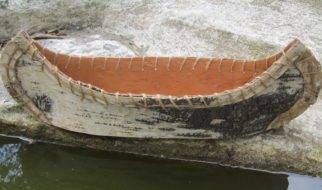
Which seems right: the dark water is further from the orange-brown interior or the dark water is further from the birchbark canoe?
the orange-brown interior

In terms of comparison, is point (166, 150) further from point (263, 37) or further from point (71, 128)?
point (263, 37)

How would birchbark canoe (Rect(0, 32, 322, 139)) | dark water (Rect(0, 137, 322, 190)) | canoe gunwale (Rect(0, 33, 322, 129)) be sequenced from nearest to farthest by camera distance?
canoe gunwale (Rect(0, 33, 322, 129)), birchbark canoe (Rect(0, 32, 322, 139)), dark water (Rect(0, 137, 322, 190))

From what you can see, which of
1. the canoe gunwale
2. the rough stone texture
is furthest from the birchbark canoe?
the rough stone texture

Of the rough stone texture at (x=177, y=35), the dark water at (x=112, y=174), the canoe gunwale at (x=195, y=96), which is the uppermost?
the canoe gunwale at (x=195, y=96)

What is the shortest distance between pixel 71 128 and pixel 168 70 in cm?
81

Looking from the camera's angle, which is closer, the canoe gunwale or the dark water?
the canoe gunwale

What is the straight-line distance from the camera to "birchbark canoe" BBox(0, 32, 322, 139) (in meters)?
3.65

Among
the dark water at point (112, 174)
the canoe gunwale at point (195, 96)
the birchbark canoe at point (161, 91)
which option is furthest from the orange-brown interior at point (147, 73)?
the dark water at point (112, 174)

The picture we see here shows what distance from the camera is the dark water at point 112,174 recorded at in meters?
3.88

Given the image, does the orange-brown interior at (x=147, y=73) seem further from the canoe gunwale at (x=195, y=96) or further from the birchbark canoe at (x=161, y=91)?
the canoe gunwale at (x=195, y=96)

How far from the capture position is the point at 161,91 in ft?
13.8

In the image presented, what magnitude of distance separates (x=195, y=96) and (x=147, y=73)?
65 centimetres

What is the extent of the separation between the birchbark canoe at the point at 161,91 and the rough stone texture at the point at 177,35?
0.42 ft

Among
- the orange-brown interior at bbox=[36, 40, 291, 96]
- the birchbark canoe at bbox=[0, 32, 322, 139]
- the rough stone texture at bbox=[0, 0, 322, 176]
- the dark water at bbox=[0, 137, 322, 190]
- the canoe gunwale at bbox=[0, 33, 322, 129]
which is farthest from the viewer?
the orange-brown interior at bbox=[36, 40, 291, 96]
